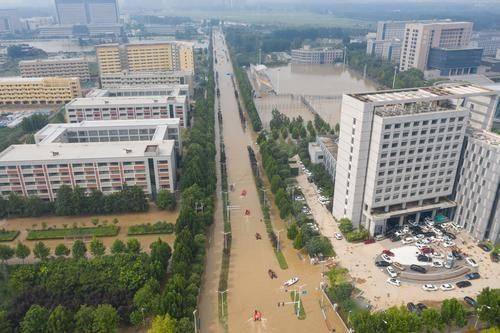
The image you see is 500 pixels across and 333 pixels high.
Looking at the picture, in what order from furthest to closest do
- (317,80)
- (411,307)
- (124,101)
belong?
1. (317,80)
2. (124,101)
3. (411,307)

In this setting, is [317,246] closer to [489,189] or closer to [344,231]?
[344,231]

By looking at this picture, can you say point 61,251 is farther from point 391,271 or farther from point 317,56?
point 317,56

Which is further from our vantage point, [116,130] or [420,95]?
[116,130]

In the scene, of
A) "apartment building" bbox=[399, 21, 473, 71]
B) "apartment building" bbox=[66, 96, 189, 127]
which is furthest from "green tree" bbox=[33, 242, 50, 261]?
"apartment building" bbox=[399, 21, 473, 71]

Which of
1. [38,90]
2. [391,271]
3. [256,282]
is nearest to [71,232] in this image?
[256,282]

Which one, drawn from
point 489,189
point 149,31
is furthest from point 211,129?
point 149,31
